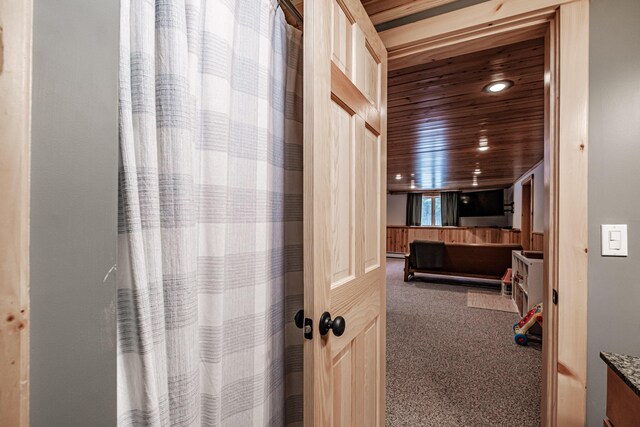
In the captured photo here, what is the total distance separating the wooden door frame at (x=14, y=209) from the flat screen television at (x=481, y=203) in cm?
1034

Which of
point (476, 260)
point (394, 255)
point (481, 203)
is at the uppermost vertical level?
point (481, 203)

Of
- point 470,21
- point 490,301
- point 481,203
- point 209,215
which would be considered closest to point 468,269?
Answer: point 490,301

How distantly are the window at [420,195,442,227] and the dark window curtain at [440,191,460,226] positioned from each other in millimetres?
167

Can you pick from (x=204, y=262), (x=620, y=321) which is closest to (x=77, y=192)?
(x=204, y=262)

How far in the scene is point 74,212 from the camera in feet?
1.47

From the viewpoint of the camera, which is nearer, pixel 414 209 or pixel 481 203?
pixel 481 203

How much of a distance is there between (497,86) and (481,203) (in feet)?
26.2

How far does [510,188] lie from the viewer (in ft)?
27.9

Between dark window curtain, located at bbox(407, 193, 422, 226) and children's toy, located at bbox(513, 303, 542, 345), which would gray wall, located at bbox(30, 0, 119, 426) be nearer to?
children's toy, located at bbox(513, 303, 542, 345)

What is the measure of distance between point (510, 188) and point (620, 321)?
28.9 feet

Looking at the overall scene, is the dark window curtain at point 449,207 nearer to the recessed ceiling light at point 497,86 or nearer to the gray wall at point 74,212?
the recessed ceiling light at point 497,86

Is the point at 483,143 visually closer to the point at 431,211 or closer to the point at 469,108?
the point at 469,108

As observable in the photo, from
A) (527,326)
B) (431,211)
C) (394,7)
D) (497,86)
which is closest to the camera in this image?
(394,7)

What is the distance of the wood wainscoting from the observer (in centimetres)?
764
